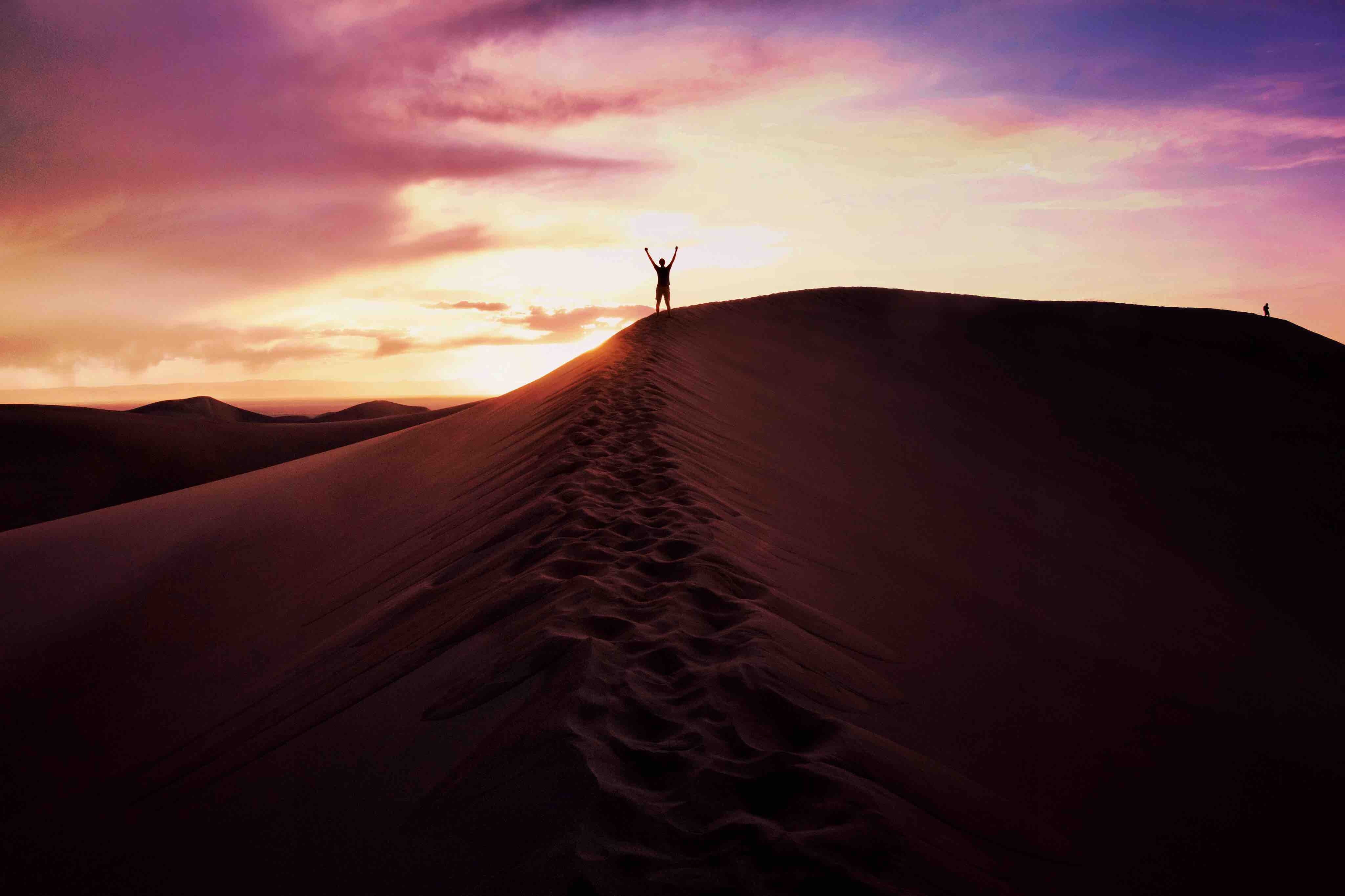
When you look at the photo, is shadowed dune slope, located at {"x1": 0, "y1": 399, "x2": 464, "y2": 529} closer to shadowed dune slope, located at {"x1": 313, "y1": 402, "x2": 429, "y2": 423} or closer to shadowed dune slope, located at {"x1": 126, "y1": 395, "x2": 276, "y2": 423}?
shadowed dune slope, located at {"x1": 313, "y1": 402, "x2": 429, "y2": 423}

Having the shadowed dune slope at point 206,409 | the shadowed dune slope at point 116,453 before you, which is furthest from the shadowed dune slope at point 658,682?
the shadowed dune slope at point 206,409

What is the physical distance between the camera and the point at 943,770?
2.45 metres

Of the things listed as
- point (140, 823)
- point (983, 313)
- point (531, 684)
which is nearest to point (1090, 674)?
point (531, 684)

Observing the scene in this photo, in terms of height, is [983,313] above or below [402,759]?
above

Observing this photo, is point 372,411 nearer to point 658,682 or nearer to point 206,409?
point 206,409

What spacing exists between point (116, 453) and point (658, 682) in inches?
1071

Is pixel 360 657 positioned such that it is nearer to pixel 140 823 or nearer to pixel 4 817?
pixel 140 823

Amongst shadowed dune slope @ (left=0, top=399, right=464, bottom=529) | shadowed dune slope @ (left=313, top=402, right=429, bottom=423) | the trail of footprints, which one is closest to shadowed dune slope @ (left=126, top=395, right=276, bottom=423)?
shadowed dune slope @ (left=313, top=402, right=429, bottom=423)

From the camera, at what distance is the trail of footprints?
1.82 m

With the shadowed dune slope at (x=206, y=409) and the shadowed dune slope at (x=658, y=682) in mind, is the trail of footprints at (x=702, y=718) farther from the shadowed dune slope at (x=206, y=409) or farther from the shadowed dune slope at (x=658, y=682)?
the shadowed dune slope at (x=206, y=409)

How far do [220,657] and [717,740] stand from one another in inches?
153

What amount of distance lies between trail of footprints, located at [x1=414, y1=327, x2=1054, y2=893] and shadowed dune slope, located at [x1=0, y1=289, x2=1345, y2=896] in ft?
0.04

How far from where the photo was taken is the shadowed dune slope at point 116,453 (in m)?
21.5

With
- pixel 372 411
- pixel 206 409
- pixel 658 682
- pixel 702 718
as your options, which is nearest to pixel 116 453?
pixel 658 682
